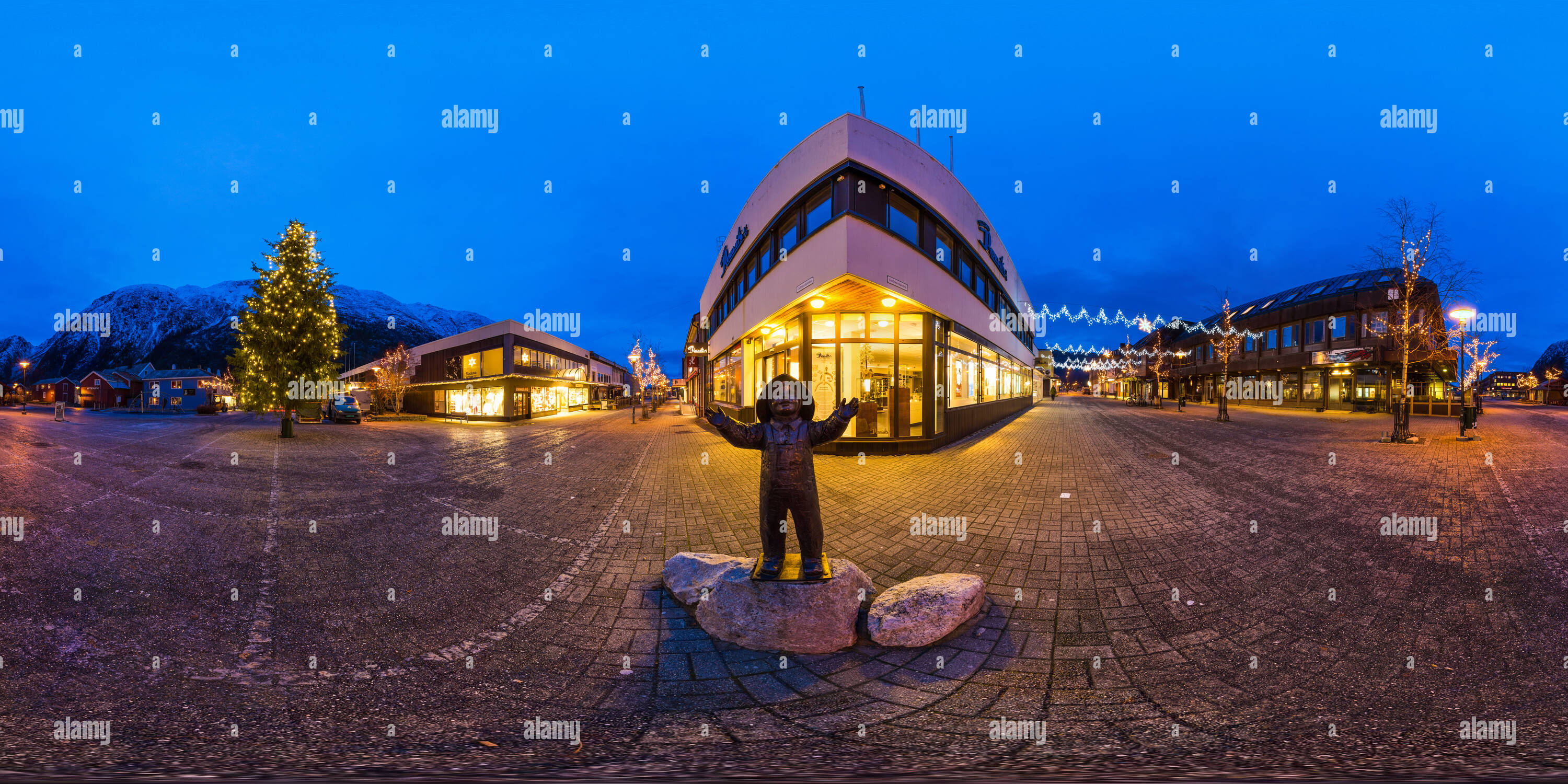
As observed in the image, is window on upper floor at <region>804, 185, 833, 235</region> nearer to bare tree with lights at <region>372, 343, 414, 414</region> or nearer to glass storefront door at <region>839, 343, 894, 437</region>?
glass storefront door at <region>839, 343, 894, 437</region>

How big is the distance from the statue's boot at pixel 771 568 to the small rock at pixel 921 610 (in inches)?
28.7

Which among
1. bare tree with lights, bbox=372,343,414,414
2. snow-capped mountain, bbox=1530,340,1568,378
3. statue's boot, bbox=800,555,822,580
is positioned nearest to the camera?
statue's boot, bbox=800,555,822,580

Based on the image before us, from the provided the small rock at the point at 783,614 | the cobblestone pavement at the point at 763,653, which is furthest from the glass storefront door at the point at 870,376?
the small rock at the point at 783,614

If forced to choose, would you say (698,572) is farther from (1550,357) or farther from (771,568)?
(1550,357)

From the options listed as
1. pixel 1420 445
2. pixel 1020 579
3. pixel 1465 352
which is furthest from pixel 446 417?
pixel 1465 352

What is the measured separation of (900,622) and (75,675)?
16.3 ft

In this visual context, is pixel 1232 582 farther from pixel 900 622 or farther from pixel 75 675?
pixel 75 675

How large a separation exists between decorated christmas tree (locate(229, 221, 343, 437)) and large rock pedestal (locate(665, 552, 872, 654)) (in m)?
23.8

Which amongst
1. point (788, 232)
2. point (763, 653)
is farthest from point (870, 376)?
point (763, 653)

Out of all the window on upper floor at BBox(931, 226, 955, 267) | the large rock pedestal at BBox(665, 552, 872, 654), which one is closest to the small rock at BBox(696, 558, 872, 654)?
the large rock pedestal at BBox(665, 552, 872, 654)

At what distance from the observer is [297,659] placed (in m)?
3.24

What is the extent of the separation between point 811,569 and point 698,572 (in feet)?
3.12

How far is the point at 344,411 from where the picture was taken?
28.0 meters

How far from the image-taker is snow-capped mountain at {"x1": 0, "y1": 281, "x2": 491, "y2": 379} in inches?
4877
